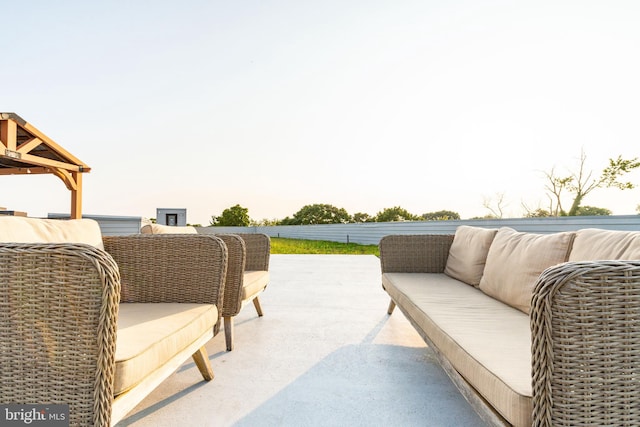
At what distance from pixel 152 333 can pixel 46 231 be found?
725mm

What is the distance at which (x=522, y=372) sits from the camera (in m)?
0.87

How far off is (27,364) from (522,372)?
1.20 meters

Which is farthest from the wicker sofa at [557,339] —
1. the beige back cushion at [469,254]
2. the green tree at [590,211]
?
the green tree at [590,211]

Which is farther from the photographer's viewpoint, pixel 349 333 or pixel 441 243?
pixel 441 243

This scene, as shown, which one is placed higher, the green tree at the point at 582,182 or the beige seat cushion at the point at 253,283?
the green tree at the point at 582,182

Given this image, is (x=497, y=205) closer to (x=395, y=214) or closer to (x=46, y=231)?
(x=395, y=214)

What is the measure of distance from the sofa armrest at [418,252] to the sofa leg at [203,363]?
1.59 meters

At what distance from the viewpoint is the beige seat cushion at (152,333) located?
3.00ft

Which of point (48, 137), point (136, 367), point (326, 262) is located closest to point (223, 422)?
point (136, 367)

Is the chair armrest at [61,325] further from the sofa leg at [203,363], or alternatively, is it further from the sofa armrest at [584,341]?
the sofa armrest at [584,341]

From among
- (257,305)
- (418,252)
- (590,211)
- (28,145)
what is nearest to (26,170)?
(28,145)

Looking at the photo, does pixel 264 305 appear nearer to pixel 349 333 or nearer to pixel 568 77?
pixel 349 333

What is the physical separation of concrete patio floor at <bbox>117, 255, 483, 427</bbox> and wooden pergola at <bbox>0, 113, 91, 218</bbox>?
15.4ft

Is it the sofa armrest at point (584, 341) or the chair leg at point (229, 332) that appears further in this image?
the chair leg at point (229, 332)
